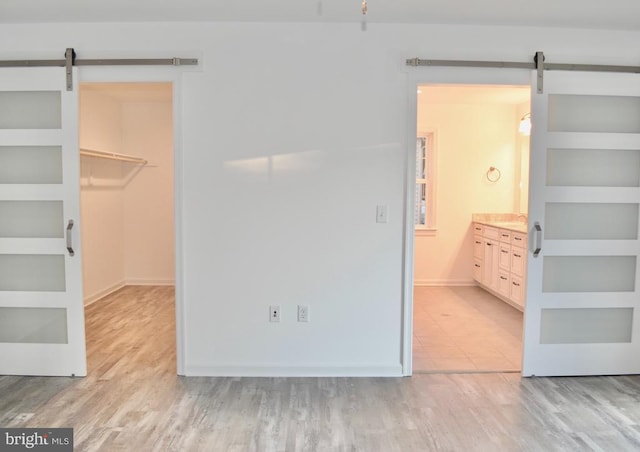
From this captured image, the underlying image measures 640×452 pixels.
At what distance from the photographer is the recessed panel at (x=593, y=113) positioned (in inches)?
118

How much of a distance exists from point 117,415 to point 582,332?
3133 millimetres

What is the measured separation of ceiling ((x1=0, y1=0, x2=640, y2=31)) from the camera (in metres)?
2.60

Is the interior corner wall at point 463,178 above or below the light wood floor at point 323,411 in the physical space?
above

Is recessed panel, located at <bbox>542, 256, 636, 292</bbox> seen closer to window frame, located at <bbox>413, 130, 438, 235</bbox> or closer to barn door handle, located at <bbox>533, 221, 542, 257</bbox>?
barn door handle, located at <bbox>533, 221, 542, 257</bbox>

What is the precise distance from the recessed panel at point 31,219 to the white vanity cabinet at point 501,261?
13.3 feet

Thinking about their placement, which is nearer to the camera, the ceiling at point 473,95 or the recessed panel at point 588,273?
the recessed panel at point 588,273

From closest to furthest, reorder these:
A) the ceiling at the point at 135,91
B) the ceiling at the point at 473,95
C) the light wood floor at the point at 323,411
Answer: the light wood floor at the point at 323,411
the ceiling at the point at 135,91
the ceiling at the point at 473,95

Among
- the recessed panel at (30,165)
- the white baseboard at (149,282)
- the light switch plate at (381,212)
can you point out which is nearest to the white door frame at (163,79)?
the recessed panel at (30,165)

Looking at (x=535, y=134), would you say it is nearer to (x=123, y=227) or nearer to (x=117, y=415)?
(x=117, y=415)

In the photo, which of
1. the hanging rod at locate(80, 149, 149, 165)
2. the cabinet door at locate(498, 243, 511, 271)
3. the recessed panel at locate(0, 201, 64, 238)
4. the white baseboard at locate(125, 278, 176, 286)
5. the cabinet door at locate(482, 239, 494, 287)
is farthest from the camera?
the white baseboard at locate(125, 278, 176, 286)

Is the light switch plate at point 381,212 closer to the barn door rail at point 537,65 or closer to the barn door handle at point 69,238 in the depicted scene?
the barn door rail at point 537,65

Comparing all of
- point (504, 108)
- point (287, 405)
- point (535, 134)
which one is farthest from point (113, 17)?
point (504, 108)

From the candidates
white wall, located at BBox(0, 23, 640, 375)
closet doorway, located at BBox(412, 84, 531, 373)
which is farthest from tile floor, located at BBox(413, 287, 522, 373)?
white wall, located at BBox(0, 23, 640, 375)

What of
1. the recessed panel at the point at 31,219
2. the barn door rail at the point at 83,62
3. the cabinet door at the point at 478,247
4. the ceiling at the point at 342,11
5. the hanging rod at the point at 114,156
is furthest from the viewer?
the cabinet door at the point at 478,247
